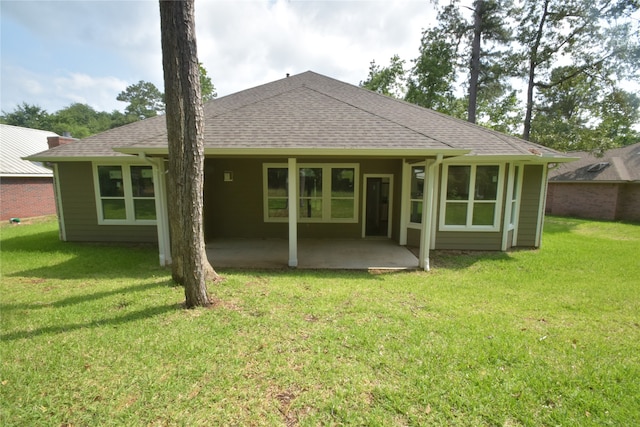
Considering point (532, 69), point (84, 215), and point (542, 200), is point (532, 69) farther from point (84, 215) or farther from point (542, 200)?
point (84, 215)

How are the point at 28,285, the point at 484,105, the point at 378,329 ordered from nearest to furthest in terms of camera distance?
→ the point at 378,329
the point at 28,285
the point at 484,105

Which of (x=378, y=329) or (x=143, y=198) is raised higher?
(x=143, y=198)

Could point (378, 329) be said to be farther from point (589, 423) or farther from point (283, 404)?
point (589, 423)

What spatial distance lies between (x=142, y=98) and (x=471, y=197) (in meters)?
66.7

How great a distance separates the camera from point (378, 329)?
3555 mm

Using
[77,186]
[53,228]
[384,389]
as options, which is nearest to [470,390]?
[384,389]

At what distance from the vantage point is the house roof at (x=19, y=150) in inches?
536

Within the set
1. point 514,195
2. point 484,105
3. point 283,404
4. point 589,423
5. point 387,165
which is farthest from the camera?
point 484,105

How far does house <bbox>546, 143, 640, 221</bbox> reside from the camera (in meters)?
14.8

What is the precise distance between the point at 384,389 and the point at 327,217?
655cm

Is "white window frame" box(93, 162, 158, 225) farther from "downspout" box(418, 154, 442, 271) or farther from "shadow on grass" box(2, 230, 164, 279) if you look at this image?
"downspout" box(418, 154, 442, 271)

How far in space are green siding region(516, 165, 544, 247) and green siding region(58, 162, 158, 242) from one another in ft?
34.3

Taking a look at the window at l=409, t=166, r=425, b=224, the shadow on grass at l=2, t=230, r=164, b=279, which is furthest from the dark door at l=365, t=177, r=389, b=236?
the shadow on grass at l=2, t=230, r=164, b=279

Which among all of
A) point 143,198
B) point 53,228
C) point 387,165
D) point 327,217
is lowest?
point 53,228
